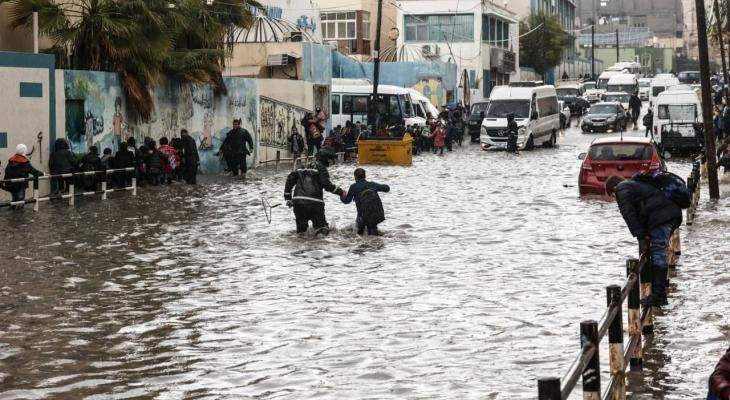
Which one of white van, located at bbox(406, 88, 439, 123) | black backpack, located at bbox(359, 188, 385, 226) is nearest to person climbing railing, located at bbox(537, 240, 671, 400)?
black backpack, located at bbox(359, 188, 385, 226)

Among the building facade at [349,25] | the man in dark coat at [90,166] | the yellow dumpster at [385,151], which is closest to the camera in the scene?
the man in dark coat at [90,166]

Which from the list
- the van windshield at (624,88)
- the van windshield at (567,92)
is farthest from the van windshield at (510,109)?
the van windshield at (624,88)

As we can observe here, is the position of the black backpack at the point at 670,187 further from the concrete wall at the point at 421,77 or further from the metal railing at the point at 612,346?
the concrete wall at the point at 421,77

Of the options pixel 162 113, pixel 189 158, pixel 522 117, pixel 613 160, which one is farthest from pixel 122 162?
pixel 522 117

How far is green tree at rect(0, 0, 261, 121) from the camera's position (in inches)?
1206

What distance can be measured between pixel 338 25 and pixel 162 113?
39858 millimetres

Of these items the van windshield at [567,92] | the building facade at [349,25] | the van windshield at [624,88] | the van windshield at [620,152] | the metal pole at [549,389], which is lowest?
the metal pole at [549,389]

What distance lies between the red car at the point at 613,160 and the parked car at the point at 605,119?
3478 cm

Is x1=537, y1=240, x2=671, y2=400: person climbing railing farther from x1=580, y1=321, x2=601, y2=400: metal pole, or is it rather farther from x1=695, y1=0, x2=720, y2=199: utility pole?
x1=695, y1=0, x2=720, y2=199: utility pole

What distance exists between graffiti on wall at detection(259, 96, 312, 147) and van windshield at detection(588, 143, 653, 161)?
59.2 ft

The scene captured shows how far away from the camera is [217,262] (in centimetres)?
1736

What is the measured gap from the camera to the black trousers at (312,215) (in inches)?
792

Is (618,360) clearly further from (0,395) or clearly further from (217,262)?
(217,262)

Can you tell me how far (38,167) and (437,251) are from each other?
13.1 metres
